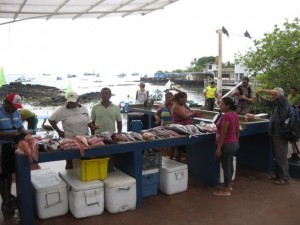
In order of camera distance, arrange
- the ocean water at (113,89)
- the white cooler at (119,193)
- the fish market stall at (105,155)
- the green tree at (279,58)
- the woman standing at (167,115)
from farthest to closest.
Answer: the ocean water at (113,89)
the green tree at (279,58)
the woman standing at (167,115)
the white cooler at (119,193)
the fish market stall at (105,155)

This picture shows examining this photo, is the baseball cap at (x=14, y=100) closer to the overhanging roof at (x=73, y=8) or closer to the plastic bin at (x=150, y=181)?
the plastic bin at (x=150, y=181)

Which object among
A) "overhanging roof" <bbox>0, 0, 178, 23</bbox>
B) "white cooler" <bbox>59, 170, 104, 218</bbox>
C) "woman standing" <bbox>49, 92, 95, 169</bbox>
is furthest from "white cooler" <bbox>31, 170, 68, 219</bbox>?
"overhanging roof" <bbox>0, 0, 178, 23</bbox>

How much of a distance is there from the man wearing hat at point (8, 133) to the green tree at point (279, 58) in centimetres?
1083

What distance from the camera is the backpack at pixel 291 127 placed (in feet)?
16.2

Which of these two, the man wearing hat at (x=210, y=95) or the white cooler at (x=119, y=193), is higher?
the man wearing hat at (x=210, y=95)

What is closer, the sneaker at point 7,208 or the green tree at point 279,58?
the sneaker at point 7,208

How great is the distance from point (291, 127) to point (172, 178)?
6.75 feet

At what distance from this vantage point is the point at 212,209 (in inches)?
167

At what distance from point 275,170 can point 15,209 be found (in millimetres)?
4309

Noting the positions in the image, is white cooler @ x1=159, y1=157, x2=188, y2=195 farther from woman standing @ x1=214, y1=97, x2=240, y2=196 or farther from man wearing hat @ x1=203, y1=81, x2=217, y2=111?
man wearing hat @ x1=203, y1=81, x2=217, y2=111

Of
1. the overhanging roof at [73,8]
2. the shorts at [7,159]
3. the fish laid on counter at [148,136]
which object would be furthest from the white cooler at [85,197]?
the overhanging roof at [73,8]

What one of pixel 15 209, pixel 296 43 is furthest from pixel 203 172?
pixel 296 43

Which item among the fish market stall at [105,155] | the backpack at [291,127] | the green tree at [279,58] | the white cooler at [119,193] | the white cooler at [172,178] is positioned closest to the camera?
the fish market stall at [105,155]

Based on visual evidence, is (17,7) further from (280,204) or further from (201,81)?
(201,81)
